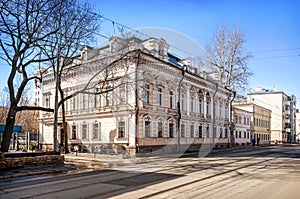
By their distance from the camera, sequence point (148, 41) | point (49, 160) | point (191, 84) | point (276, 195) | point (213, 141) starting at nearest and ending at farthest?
point (276, 195) < point (49, 160) < point (148, 41) < point (191, 84) < point (213, 141)

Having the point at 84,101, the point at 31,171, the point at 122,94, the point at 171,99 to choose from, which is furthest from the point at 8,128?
the point at 171,99

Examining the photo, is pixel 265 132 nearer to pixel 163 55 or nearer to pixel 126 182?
pixel 163 55

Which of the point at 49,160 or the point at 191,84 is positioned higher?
the point at 191,84

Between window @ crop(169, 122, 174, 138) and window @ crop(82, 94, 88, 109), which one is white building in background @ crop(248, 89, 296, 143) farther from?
window @ crop(82, 94, 88, 109)

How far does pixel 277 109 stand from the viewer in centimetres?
8638

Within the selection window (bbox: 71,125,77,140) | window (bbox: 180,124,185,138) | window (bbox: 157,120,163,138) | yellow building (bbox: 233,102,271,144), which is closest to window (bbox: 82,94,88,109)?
window (bbox: 71,125,77,140)

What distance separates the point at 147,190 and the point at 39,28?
13953mm

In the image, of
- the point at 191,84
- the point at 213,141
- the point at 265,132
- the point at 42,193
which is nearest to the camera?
the point at 42,193

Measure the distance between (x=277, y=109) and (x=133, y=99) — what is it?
2788 inches

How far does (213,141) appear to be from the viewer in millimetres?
40312

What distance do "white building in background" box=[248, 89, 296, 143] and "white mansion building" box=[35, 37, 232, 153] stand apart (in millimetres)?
54090

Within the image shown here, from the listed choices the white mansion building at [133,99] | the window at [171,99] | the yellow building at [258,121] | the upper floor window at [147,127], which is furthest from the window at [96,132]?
the yellow building at [258,121]

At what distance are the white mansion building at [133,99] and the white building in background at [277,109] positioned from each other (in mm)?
54090

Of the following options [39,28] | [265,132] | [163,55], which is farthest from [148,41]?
[265,132]
